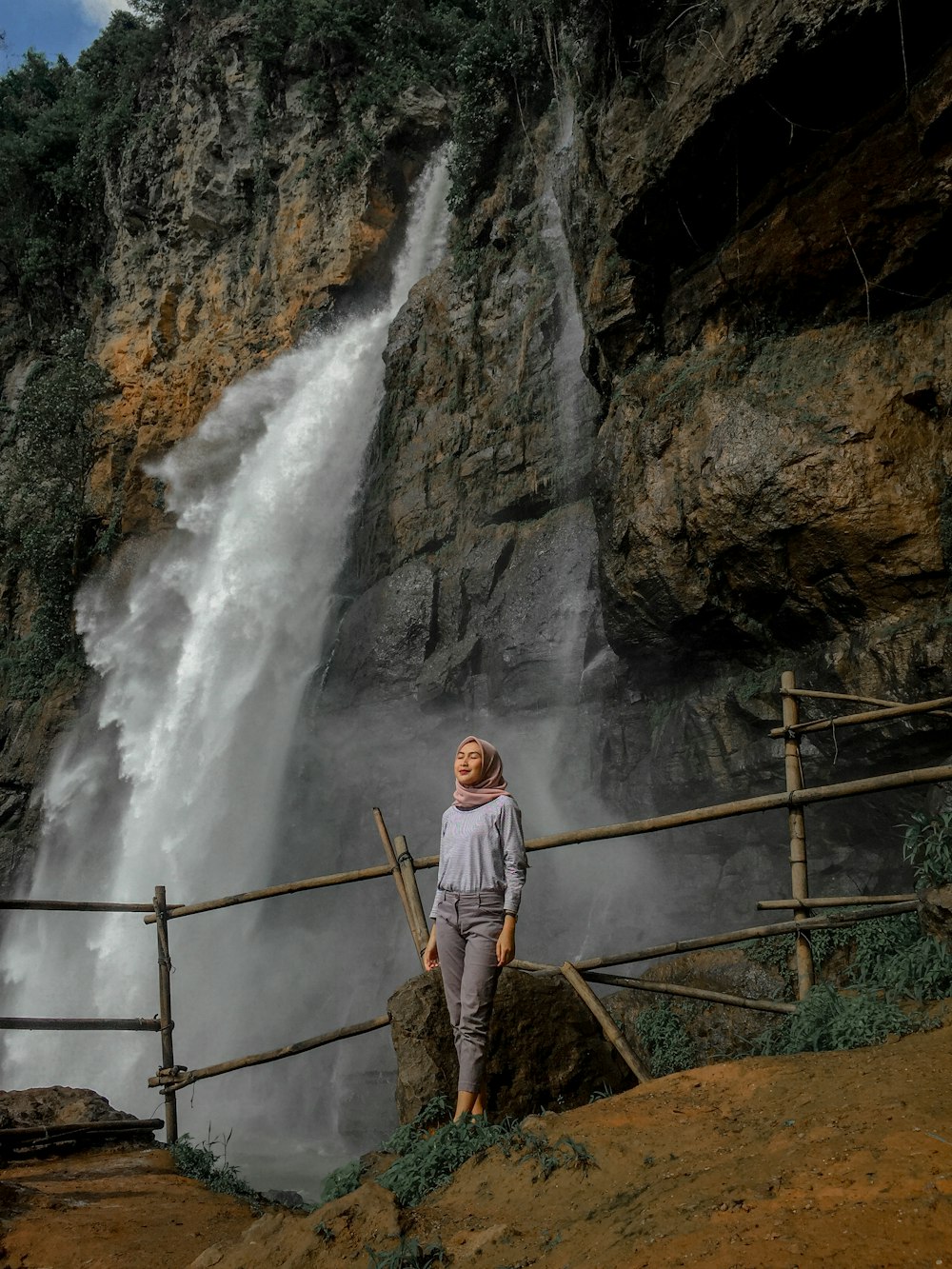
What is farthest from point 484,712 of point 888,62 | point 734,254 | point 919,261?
point 888,62

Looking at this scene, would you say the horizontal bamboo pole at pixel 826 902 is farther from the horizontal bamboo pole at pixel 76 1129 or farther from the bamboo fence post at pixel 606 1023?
the horizontal bamboo pole at pixel 76 1129

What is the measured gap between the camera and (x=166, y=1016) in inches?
212

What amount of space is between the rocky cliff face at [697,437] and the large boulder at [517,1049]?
3616 mm

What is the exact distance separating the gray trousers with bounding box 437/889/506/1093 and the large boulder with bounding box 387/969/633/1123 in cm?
45

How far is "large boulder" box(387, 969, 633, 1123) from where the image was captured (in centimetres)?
396

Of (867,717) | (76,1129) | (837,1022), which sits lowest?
(76,1129)

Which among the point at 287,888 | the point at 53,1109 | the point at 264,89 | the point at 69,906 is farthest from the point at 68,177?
the point at 53,1109

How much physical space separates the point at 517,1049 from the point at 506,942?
0.83 m

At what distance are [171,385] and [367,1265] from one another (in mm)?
17483

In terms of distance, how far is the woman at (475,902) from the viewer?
11.6 feet

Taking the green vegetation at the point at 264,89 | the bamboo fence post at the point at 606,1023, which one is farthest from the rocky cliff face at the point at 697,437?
the bamboo fence post at the point at 606,1023

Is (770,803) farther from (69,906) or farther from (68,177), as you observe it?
(68,177)

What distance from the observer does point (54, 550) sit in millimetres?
17484

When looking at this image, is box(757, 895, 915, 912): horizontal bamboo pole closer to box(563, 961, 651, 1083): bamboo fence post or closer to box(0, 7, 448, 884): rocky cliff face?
box(563, 961, 651, 1083): bamboo fence post
